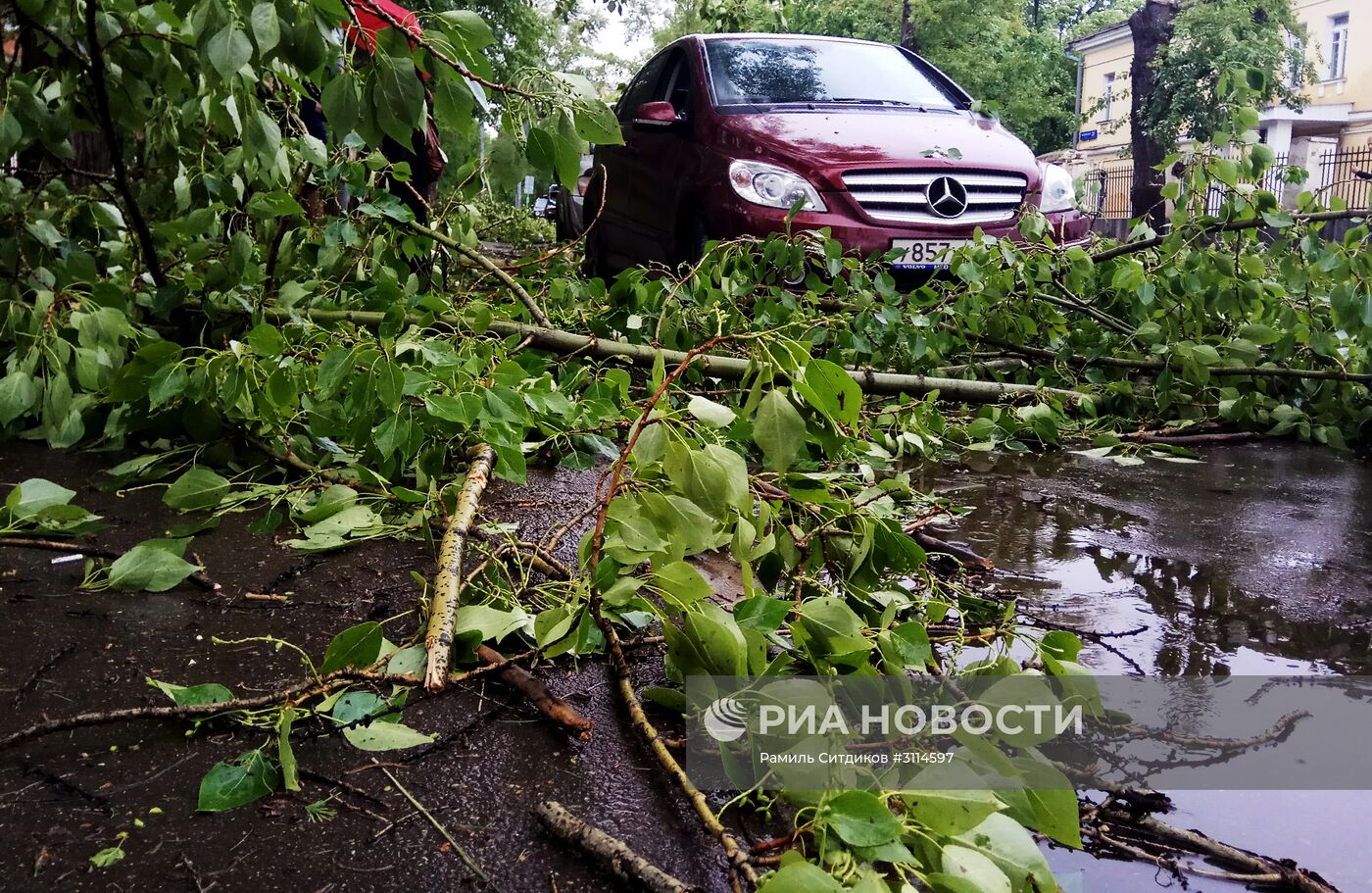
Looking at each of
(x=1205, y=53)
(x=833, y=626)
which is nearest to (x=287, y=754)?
(x=833, y=626)

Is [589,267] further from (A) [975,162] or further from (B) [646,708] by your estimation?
(B) [646,708]

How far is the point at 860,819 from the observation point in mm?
994

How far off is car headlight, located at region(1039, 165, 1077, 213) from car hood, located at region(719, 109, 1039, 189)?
0.19m

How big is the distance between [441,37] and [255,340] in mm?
1105

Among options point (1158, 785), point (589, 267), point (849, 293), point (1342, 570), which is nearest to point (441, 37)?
point (1158, 785)

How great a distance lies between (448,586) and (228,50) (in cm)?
84

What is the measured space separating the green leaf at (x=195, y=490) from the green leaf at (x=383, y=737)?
126 cm

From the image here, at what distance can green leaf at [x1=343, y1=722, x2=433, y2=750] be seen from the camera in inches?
53.3

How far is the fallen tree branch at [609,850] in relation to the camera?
3.65 feet

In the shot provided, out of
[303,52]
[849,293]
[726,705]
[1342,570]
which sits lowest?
[1342,570]

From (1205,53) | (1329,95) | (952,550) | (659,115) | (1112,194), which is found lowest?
(952,550)

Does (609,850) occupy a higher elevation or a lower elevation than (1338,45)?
lower

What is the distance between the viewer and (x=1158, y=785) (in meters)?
1.52

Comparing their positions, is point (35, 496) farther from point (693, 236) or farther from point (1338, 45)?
point (1338, 45)
